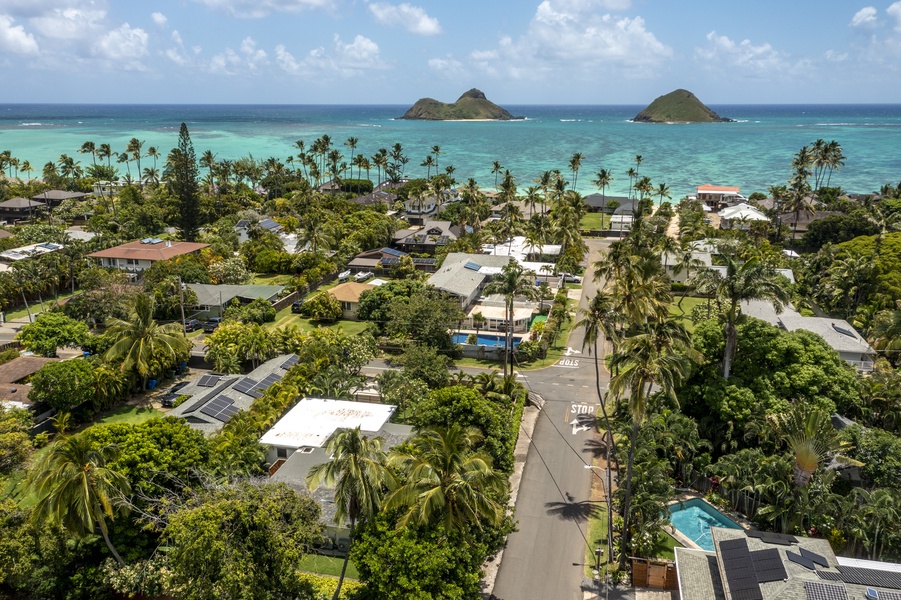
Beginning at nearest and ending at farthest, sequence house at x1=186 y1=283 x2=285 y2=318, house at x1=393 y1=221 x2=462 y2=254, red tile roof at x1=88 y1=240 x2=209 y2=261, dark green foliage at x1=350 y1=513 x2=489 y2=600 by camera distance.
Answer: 1. dark green foliage at x1=350 y1=513 x2=489 y2=600
2. house at x1=186 y1=283 x2=285 y2=318
3. red tile roof at x1=88 y1=240 x2=209 y2=261
4. house at x1=393 y1=221 x2=462 y2=254

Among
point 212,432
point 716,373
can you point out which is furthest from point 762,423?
point 212,432

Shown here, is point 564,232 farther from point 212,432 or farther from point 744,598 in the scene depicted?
point 744,598

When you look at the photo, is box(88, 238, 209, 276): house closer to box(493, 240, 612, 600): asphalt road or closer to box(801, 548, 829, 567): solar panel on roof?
box(493, 240, 612, 600): asphalt road

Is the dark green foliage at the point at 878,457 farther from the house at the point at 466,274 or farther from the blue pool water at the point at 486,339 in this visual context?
the house at the point at 466,274

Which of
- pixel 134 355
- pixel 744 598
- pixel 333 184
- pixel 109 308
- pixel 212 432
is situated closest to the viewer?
pixel 744 598

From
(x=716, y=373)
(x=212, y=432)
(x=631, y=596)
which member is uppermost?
(x=716, y=373)

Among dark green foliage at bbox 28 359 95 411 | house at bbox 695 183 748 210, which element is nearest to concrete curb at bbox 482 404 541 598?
dark green foliage at bbox 28 359 95 411

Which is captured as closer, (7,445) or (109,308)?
(7,445)
